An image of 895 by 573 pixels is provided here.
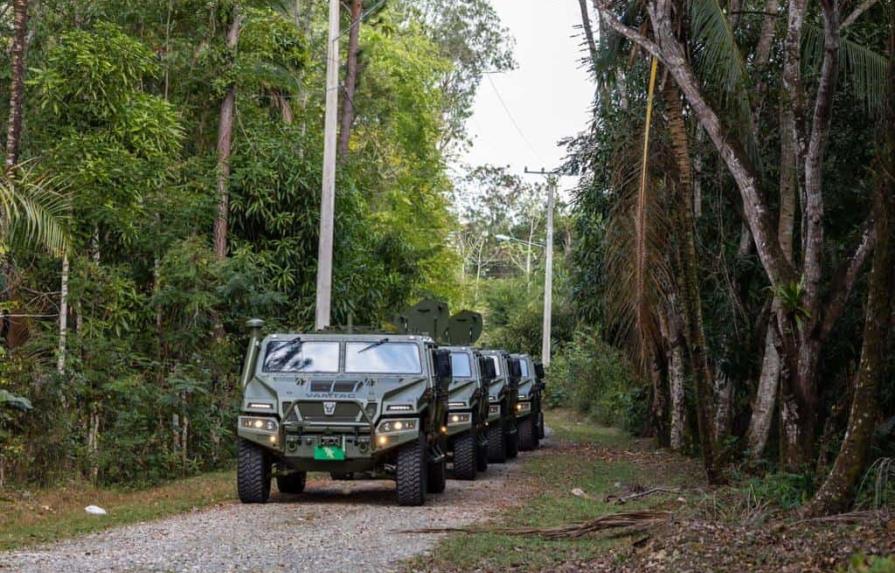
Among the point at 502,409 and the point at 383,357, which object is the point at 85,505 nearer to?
the point at 383,357

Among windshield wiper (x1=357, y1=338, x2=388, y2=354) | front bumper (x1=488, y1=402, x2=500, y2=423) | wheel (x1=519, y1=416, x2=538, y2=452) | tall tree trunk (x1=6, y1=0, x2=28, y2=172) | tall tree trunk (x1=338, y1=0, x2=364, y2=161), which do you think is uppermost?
tall tree trunk (x1=338, y1=0, x2=364, y2=161)

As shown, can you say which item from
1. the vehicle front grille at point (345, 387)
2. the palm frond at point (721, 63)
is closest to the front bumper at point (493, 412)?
the vehicle front grille at point (345, 387)

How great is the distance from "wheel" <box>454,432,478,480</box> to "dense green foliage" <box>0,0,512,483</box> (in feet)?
12.4

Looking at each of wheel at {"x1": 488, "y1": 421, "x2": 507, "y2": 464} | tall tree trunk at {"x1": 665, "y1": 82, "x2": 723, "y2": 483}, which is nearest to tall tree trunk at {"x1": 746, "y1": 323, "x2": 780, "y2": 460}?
tall tree trunk at {"x1": 665, "y1": 82, "x2": 723, "y2": 483}

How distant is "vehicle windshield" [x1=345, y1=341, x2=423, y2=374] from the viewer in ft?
51.9

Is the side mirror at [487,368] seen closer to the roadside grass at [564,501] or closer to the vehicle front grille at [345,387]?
the roadside grass at [564,501]

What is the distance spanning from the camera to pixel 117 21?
22.7m

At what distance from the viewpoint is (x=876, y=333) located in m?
10.6

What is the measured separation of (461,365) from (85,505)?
763 cm

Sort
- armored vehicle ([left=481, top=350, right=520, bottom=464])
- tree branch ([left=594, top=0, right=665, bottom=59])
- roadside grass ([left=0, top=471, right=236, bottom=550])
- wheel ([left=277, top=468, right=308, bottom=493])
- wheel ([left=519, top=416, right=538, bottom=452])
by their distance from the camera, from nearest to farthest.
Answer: roadside grass ([left=0, top=471, right=236, bottom=550]), tree branch ([left=594, top=0, right=665, bottom=59]), wheel ([left=277, top=468, right=308, bottom=493]), armored vehicle ([left=481, top=350, right=520, bottom=464]), wheel ([left=519, top=416, right=538, bottom=452])

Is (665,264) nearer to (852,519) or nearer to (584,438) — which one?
(852,519)

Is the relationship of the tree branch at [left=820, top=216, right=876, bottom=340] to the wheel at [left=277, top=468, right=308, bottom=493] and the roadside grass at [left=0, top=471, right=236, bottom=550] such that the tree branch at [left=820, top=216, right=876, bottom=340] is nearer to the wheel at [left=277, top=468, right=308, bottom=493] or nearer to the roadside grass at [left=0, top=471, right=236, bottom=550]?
the wheel at [left=277, top=468, right=308, bottom=493]

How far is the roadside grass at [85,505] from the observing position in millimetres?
12484

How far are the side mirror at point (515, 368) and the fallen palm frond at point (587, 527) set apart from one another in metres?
13.4
